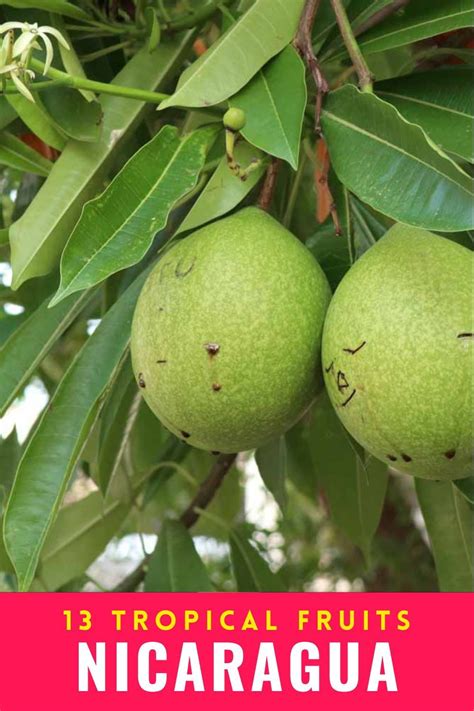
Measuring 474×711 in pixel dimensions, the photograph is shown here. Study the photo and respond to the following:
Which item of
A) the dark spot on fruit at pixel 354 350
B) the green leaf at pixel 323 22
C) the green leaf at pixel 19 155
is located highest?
the green leaf at pixel 323 22

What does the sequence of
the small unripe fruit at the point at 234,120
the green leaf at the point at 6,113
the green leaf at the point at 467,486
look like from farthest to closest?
the green leaf at the point at 6,113
the green leaf at the point at 467,486
the small unripe fruit at the point at 234,120

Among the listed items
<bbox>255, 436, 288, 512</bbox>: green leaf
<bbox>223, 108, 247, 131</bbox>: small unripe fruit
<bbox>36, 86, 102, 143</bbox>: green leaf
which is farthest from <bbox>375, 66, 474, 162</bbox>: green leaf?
<bbox>255, 436, 288, 512</bbox>: green leaf

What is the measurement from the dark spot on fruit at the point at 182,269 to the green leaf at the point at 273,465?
2.40 feet

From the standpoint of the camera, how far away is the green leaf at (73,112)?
1.16 m

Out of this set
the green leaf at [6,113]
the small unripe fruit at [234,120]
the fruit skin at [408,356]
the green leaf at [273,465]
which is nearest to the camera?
the fruit skin at [408,356]

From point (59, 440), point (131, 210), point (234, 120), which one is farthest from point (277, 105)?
point (59, 440)

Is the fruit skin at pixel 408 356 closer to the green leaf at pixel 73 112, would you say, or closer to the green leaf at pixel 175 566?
the green leaf at pixel 73 112

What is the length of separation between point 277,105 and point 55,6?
13.3 inches

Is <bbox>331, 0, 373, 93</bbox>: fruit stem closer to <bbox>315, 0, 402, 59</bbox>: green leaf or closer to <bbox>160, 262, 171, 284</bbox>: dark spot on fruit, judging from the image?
<bbox>315, 0, 402, 59</bbox>: green leaf

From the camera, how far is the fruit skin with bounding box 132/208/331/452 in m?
0.97

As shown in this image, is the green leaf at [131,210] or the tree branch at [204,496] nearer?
the green leaf at [131,210]

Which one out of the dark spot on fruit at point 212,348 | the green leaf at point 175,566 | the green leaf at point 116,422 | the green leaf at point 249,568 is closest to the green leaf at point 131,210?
A: the dark spot on fruit at point 212,348

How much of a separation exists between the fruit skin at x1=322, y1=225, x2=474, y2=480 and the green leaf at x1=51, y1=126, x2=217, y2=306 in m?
0.20

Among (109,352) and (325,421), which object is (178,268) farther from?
(325,421)
